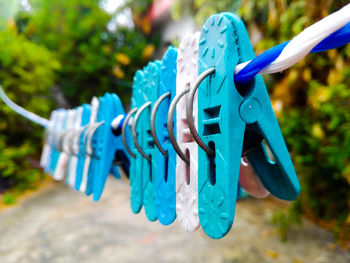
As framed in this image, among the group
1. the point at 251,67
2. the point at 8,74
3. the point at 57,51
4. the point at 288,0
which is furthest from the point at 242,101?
the point at 57,51

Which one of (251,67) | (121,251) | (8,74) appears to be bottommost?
(121,251)

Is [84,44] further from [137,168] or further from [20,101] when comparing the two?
[137,168]

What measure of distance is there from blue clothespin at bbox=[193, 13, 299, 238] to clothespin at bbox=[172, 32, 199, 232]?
2 centimetres

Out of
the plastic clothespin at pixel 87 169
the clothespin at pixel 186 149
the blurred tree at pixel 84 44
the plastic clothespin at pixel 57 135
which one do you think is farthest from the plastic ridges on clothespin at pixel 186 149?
the blurred tree at pixel 84 44

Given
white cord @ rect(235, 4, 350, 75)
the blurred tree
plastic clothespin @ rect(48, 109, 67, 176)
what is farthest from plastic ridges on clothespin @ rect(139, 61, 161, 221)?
the blurred tree

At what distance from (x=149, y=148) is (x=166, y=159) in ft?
0.20

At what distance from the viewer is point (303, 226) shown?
81.3 inches

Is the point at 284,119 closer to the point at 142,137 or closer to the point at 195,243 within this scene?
the point at 195,243

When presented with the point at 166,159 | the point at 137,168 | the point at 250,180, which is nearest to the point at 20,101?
the point at 137,168

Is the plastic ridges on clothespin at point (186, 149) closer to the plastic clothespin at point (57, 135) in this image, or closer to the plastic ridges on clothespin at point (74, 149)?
the plastic ridges on clothespin at point (74, 149)

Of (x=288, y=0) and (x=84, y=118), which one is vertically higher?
(x=288, y=0)

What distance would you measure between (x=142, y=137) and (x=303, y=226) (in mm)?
1824

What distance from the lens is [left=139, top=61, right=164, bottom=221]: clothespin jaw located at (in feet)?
2.01

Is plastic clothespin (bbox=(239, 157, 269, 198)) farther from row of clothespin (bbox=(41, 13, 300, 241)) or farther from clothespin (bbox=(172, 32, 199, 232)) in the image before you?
clothespin (bbox=(172, 32, 199, 232))
